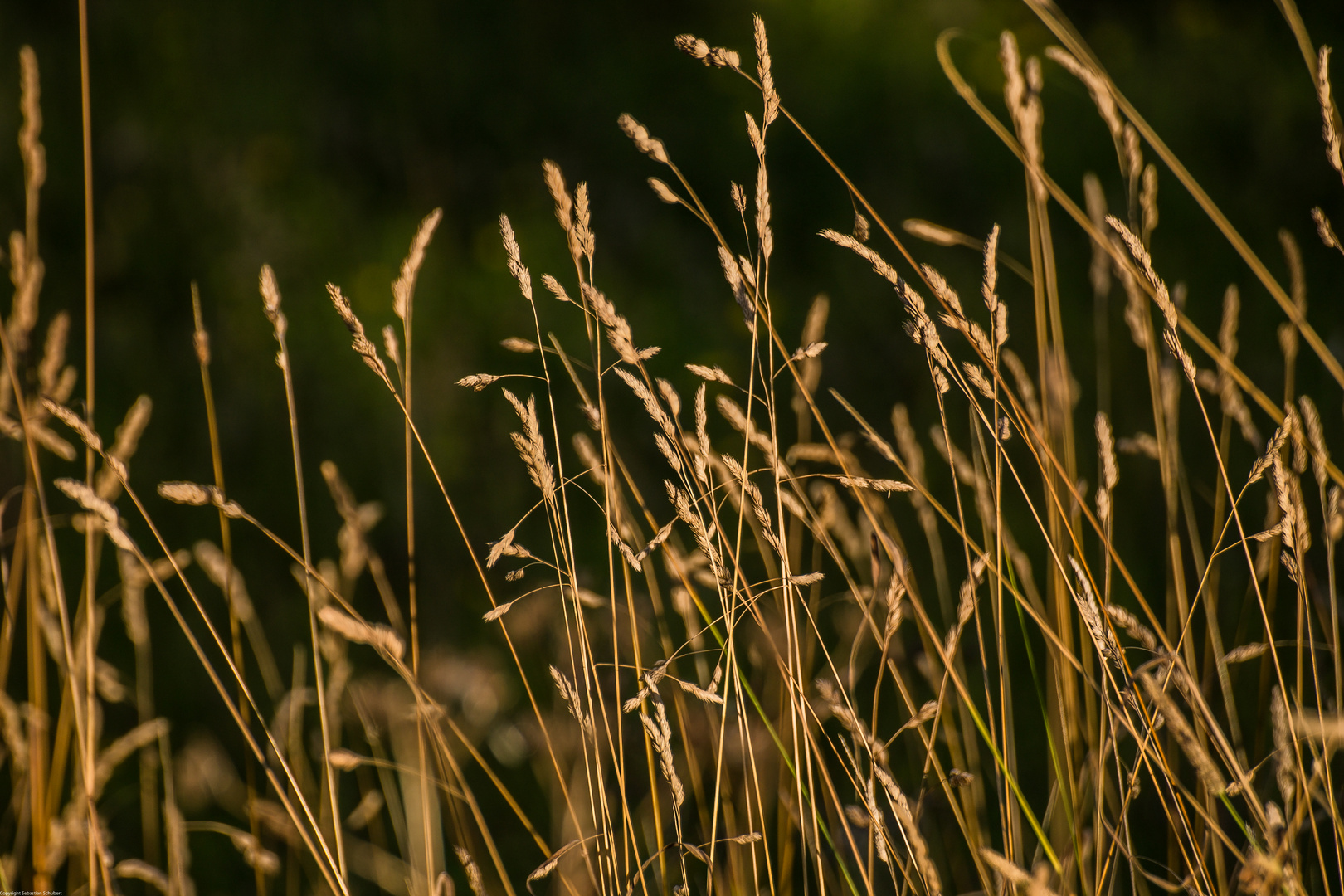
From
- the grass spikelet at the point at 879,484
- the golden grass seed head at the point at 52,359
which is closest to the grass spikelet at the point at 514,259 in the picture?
the grass spikelet at the point at 879,484

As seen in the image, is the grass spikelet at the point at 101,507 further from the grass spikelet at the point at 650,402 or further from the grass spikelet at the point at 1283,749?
the grass spikelet at the point at 1283,749

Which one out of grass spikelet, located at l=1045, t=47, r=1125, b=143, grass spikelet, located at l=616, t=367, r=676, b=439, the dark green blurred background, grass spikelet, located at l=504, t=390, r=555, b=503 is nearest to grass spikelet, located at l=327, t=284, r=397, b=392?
grass spikelet, located at l=504, t=390, r=555, b=503

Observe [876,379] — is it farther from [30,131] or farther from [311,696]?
[30,131]

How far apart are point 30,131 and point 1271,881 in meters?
1.63

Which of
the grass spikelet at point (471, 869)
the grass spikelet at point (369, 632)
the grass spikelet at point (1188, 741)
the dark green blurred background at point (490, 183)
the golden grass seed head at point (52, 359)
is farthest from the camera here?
the dark green blurred background at point (490, 183)

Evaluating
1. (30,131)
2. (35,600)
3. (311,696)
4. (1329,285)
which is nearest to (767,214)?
(30,131)

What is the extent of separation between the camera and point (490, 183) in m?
3.39

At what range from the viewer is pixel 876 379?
2779mm

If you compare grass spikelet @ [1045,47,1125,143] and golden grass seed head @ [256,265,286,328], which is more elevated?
grass spikelet @ [1045,47,1125,143]

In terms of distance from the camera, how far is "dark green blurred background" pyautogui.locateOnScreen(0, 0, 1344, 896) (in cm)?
277

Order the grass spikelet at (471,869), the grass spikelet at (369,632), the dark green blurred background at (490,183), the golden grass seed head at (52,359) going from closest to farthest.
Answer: the grass spikelet at (369,632) → the grass spikelet at (471,869) → the golden grass seed head at (52,359) → the dark green blurred background at (490,183)

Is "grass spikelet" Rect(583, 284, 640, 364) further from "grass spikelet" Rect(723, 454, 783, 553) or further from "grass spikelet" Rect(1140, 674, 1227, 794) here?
"grass spikelet" Rect(1140, 674, 1227, 794)

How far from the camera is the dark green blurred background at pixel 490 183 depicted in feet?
9.08

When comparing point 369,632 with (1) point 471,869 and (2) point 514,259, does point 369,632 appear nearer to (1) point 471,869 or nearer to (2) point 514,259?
(1) point 471,869
